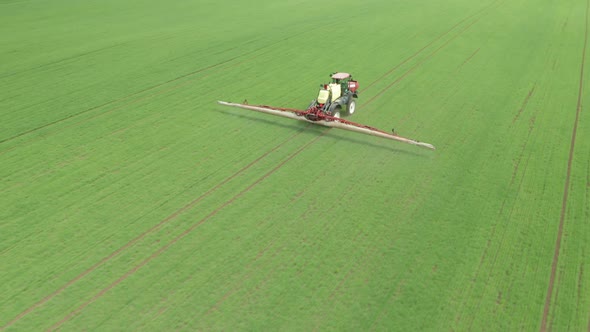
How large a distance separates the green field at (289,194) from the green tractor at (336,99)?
3.07 feet

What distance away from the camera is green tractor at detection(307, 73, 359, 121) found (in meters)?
17.9

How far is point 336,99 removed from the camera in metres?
18.5

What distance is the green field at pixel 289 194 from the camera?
1018 centimetres

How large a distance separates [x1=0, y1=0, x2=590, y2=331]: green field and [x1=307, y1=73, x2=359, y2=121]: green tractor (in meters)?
0.94

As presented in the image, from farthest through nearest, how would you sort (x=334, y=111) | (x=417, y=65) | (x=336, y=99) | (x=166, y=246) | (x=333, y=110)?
(x=417, y=65)
(x=336, y=99)
(x=334, y=111)
(x=333, y=110)
(x=166, y=246)

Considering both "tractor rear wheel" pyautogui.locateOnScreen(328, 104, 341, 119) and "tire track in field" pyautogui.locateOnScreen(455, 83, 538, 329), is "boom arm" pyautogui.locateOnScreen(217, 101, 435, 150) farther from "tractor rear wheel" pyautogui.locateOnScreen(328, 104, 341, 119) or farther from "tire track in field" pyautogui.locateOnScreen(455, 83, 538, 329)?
"tire track in field" pyautogui.locateOnScreen(455, 83, 538, 329)

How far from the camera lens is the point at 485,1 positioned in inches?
1778

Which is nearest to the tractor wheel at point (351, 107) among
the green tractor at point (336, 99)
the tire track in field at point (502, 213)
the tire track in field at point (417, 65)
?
the green tractor at point (336, 99)

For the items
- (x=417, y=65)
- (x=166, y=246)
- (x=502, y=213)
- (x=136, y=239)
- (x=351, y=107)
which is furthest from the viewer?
(x=417, y=65)

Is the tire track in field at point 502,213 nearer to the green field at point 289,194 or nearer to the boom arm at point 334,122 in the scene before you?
the green field at point 289,194

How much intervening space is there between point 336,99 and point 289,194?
20.2ft

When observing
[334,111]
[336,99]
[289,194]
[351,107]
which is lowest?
[289,194]

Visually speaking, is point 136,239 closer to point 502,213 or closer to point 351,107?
point 502,213

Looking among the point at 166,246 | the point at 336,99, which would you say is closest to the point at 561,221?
the point at 336,99
